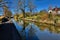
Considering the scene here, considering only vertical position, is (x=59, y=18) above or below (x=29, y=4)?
below

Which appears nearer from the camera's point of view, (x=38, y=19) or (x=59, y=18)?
(x=59, y=18)

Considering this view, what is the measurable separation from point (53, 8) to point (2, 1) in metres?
17.1

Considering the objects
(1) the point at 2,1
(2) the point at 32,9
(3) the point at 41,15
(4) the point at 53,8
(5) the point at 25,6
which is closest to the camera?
(1) the point at 2,1

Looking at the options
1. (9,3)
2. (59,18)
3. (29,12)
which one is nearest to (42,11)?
(29,12)

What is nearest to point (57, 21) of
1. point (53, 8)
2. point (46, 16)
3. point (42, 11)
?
point (46, 16)

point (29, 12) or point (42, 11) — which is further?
point (42, 11)

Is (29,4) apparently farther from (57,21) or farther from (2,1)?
(2,1)

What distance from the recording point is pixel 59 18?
754 inches

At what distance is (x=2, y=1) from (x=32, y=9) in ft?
38.0

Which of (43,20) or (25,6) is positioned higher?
(25,6)

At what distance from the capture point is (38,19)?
Result: 23609 mm

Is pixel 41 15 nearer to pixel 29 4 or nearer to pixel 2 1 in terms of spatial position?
pixel 29 4

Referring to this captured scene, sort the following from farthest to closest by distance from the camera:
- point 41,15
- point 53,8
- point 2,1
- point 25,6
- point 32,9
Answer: point 53,8
point 41,15
point 32,9
point 25,6
point 2,1

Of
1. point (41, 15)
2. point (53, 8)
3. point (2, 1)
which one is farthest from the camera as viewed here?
point (53, 8)
